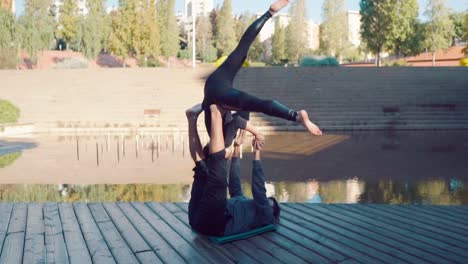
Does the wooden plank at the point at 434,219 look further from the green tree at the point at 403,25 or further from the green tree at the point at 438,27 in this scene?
the green tree at the point at 438,27

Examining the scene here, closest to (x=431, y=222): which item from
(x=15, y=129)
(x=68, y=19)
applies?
(x=15, y=129)

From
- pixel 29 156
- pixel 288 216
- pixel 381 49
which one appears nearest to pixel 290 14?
→ pixel 381 49

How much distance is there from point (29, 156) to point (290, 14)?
3732cm

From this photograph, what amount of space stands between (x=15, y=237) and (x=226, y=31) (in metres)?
47.2

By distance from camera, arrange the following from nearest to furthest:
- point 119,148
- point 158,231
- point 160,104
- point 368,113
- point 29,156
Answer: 1. point 158,231
2. point 29,156
3. point 119,148
4. point 368,113
5. point 160,104

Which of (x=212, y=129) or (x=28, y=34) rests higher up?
(x=28, y=34)

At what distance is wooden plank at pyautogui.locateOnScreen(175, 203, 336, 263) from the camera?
10.2 feet

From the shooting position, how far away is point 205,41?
52500mm

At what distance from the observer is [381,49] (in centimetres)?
3444

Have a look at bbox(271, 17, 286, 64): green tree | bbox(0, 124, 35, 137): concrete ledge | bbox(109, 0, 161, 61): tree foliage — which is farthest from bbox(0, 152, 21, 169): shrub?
bbox(271, 17, 286, 64): green tree

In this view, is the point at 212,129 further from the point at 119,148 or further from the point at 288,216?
the point at 119,148

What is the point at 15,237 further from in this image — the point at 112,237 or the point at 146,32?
the point at 146,32

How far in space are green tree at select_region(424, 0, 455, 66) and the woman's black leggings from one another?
3329cm

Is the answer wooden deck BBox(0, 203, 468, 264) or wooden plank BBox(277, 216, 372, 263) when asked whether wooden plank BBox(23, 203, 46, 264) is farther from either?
wooden plank BBox(277, 216, 372, 263)
